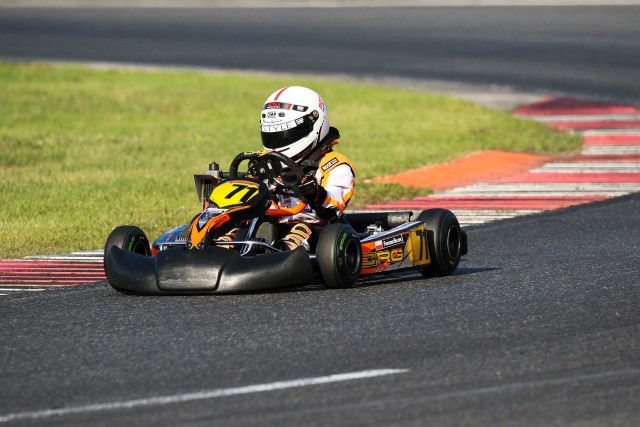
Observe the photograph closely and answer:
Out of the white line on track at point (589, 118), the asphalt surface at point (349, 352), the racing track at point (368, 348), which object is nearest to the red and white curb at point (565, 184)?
the white line on track at point (589, 118)

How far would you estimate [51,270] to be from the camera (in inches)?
339

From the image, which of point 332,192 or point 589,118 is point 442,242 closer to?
point 332,192

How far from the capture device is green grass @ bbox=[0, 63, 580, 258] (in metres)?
10.9

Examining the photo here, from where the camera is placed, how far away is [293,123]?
7.80m

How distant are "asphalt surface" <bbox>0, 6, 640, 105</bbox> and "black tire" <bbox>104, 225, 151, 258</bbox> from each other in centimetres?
1211

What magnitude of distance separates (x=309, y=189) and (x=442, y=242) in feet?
2.97

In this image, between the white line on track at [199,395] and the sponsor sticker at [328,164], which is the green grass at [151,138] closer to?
the sponsor sticker at [328,164]

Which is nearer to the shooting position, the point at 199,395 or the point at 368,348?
the point at 199,395

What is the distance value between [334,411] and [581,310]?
2.14 metres

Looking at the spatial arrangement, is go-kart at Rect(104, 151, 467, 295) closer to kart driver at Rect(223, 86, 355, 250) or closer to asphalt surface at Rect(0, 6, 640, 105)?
kart driver at Rect(223, 86, 355, 250)

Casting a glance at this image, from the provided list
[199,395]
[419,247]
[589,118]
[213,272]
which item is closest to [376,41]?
[589,118]

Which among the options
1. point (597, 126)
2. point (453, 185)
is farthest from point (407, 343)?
point (597, 126)

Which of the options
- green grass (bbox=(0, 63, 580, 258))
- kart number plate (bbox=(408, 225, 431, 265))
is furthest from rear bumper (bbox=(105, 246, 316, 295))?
green grass (bbox=(0, 63, 580, 258))

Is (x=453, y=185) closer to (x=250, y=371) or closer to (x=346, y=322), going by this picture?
(x=346, y=322)
